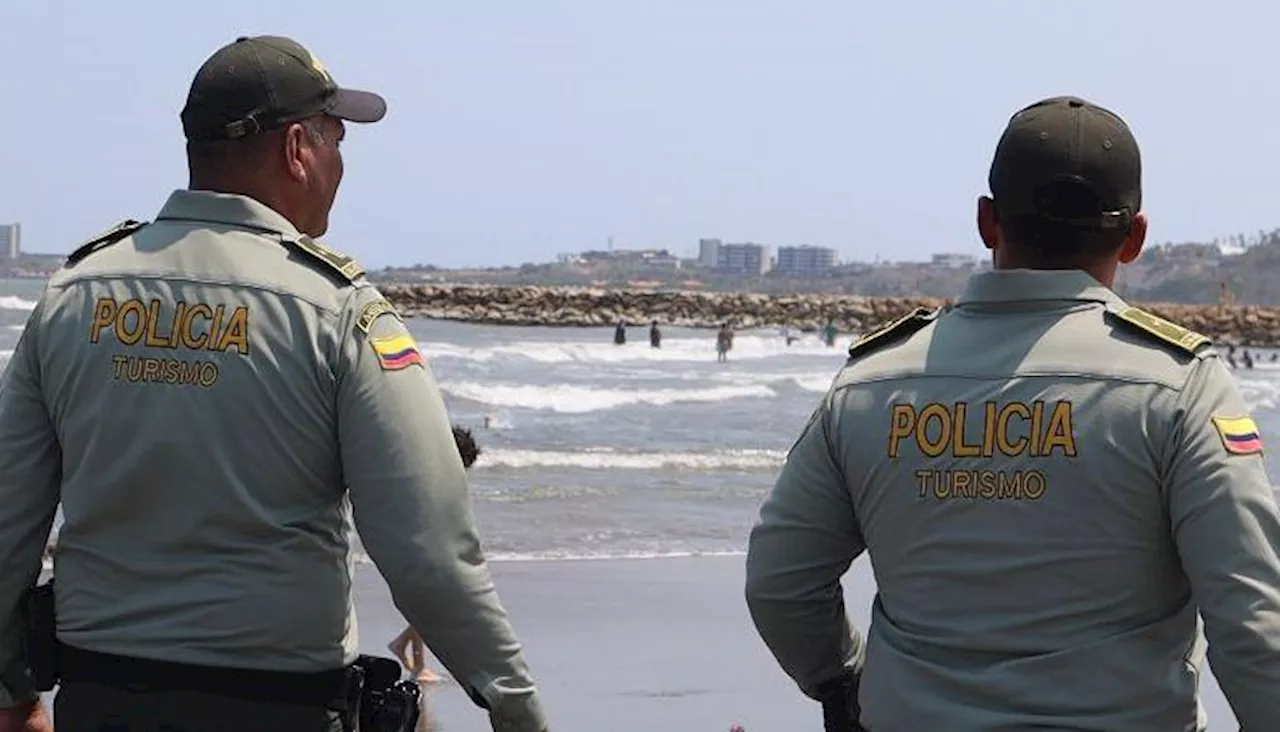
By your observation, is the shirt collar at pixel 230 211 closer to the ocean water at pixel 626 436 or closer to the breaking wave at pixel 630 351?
the ocean water at pixel 626 436

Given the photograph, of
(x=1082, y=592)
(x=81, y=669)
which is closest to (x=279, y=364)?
(x=81, y=669)

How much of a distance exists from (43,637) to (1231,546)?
1.59m

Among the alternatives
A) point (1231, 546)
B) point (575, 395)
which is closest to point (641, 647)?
point (1231, 546)

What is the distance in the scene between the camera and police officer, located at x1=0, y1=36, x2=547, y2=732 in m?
3.02

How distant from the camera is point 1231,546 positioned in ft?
8.79

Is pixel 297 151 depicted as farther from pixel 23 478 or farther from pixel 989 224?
pixel 989 224

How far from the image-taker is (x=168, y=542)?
3047 mm

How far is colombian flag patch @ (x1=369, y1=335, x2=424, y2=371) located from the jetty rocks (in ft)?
281

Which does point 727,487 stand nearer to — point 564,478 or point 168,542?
point 564,478

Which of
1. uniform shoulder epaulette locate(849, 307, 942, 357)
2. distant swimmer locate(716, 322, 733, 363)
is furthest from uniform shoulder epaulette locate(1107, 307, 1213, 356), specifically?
distant swimmer locate(716, 322, 733, 363)

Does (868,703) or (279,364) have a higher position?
(279,364)

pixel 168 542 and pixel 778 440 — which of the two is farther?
pixel 778 440

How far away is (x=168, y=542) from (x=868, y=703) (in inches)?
37.2

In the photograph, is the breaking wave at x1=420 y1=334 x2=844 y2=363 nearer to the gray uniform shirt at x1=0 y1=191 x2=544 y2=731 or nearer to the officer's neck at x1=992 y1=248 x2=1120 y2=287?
the gray uniform shirt at x1=0 y1=191 x2=544 y2=731
